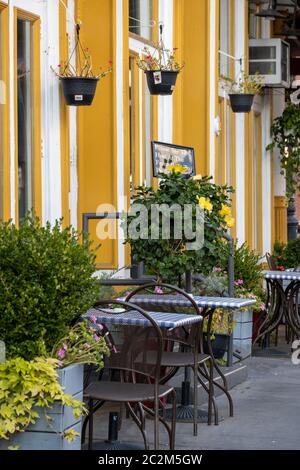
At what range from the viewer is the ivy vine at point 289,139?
15.1m

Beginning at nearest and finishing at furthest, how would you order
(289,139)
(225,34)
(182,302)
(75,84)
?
(182,302) < (75,84) < (225,34) < (289,139)

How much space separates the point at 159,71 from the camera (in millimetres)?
9867

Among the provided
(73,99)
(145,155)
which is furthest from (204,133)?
(73,99)

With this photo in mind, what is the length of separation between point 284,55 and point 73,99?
23.4ft

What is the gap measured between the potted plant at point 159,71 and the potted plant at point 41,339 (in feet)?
14.5

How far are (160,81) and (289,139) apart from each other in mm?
5604

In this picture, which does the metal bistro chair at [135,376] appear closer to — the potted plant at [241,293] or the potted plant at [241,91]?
the potted plant at [241,293]

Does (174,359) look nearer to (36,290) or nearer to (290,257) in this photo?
(36,290)

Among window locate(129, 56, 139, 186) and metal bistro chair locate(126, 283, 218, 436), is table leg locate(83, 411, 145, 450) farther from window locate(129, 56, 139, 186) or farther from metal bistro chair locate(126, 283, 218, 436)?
window locate(129, 56, 139, 186)

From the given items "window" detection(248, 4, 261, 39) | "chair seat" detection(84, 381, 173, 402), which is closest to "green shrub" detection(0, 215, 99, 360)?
"chair seat" detection(84, 381, 173, 402)

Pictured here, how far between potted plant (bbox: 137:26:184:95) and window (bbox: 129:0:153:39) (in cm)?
25

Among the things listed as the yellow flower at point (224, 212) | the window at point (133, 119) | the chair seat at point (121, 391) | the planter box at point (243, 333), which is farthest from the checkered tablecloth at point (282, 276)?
the chair seat at point (121, 391)

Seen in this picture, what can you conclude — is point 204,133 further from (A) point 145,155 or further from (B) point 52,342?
(B) point 52,342

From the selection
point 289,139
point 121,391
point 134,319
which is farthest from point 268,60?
point 121,391
